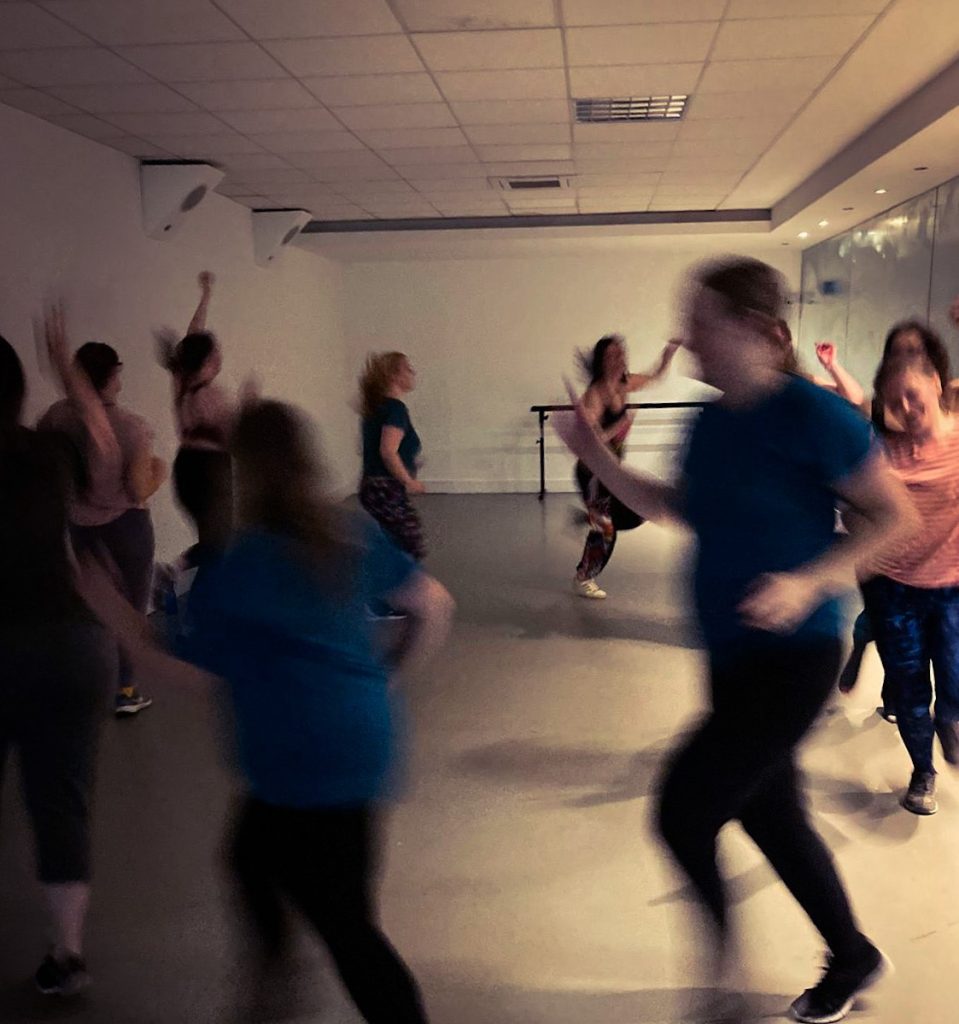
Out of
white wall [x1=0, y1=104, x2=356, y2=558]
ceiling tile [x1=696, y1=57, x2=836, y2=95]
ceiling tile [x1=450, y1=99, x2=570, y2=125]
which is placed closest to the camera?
ceiling tile [x1=696, y1=57, x2=836, y2=95]

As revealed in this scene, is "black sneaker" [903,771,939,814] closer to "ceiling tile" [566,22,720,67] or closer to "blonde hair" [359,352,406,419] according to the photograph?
"blonde hair" [359,352,406,419]

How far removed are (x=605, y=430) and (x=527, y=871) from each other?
2.63 m

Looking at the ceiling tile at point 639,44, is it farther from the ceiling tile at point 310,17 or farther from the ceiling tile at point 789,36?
the ceiling tile at point 310,17

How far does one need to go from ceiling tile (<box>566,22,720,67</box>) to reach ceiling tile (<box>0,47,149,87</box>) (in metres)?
1.76

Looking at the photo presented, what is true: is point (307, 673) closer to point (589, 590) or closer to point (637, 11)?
point (637, 11)

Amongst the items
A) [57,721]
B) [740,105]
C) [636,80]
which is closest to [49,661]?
[57,721]

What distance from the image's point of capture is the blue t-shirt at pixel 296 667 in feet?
4.37

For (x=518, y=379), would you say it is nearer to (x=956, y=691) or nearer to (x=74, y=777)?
(x=956, y=691)

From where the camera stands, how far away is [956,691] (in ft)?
8.55

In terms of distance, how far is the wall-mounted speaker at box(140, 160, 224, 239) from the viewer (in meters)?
5.04

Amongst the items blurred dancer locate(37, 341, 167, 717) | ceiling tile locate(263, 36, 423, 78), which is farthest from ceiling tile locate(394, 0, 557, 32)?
blurred dancer locate(37, 341, 167, 717)

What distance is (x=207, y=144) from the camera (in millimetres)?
4758

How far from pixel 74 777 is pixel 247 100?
322cm

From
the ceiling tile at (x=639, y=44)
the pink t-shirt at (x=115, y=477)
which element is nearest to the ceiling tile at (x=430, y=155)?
the ceiling tile at (x=639, y=44)
